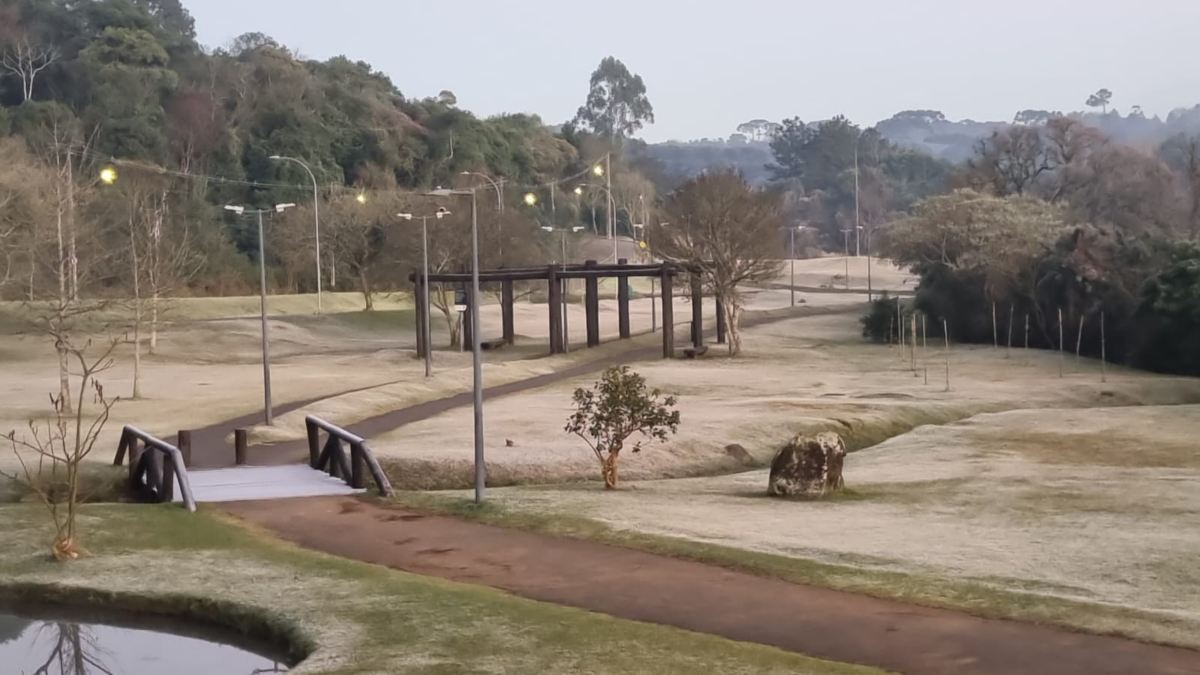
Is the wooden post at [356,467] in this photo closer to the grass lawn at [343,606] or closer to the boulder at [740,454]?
the grass lawn at [343,606]

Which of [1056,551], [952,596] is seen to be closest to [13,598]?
[952,596]

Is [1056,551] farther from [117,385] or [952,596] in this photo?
[117,385]

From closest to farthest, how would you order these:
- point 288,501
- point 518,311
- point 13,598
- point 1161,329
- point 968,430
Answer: point 13,598
point 288,501
point 968,430
point 1161,329
point 518,311

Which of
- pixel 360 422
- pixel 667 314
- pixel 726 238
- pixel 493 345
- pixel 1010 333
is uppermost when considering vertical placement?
pixel 726 238

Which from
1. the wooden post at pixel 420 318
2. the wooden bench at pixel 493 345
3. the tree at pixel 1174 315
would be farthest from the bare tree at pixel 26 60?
the tree at pixel 1174 315

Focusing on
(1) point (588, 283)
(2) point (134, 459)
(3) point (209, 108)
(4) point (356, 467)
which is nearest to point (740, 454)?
(4) point (356, 467)

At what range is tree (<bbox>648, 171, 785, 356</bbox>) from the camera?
75.4 meters

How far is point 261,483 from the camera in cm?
3194

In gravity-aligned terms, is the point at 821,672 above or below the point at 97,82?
below

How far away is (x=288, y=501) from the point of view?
29172 millimetres

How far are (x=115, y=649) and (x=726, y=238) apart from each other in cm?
5954

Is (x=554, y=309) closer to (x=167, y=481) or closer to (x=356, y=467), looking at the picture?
(x=356, y=467)

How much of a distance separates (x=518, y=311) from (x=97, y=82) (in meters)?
44.5

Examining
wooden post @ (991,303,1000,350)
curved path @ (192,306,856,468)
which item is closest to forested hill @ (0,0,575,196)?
curved path @ (192,306,856,468)
